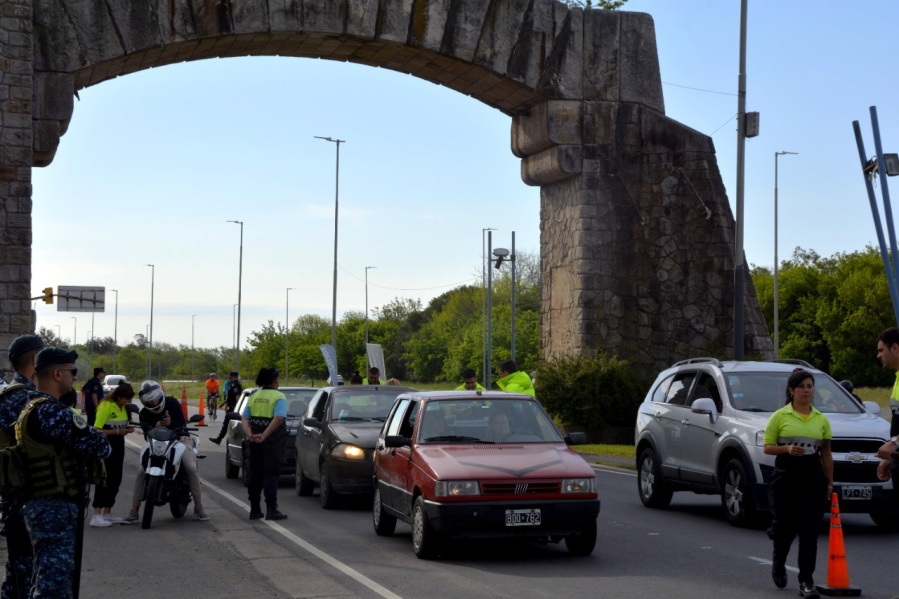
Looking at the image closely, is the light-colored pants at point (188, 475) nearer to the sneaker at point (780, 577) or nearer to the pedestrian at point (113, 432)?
the pedestrian at point (113, 432)

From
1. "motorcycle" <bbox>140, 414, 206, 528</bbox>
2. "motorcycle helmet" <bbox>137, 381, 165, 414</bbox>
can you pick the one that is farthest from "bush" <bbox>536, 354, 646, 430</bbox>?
"motorcycle helmet" <bbox>137, 381, 165, 414</bbox>

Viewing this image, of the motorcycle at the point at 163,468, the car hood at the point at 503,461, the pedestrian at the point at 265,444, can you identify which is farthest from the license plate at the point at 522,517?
the motorcycle at the point at 163,468

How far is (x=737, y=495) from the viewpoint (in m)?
14.2

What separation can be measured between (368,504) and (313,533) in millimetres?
3481

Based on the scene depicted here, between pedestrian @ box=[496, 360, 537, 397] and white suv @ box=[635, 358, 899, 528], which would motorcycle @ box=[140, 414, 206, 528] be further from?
white suv @ box=[635, 358, 899, 528]

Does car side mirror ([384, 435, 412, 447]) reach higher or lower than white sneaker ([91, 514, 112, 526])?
higher

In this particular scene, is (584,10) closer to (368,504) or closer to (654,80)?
(654,80)

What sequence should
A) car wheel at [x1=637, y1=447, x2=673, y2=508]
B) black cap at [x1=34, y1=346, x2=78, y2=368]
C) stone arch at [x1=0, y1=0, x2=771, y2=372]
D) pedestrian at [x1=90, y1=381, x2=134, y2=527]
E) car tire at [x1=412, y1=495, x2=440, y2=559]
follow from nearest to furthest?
1. black cap at [x1=34, y1=346, x2=78, y2=368]
2. car tire at [x1=412, y1=495, x2=440, y2=559]
3. pedestrian at [x1=90, y1=381, x2=134, y2=527]
4. car wheel at [x1=637, y1=447, x2=673, y2=508]
5. stone arch at [x1=0, y1=0, x2=771, y2=372]

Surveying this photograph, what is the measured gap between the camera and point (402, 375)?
111375mm

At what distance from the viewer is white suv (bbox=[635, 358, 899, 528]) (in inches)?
535

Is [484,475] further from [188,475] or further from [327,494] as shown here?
[327,494]

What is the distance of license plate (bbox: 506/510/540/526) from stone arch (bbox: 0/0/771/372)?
15.9 metres

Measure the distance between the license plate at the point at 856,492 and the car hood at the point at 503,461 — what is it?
323 cm

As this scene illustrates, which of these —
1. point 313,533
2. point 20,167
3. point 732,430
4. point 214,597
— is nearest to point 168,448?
point 313,533
